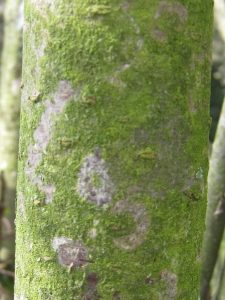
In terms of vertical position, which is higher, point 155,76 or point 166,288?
point 155,76

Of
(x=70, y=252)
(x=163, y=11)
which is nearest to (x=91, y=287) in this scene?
(x=70, y=252)

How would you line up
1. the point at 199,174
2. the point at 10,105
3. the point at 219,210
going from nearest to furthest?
the point at 199,174
the point at 219,210
the point at 10,105

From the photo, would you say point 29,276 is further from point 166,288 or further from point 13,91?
point 13,91

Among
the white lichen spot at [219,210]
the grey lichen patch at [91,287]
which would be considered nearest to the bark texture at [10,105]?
the white lichen spot at [219,210]

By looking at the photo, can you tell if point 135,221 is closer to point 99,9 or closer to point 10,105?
point 99,9

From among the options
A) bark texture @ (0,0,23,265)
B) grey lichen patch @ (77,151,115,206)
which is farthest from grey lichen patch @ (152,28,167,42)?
bark texture @ (0,0,23,265)

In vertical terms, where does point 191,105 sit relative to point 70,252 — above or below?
above

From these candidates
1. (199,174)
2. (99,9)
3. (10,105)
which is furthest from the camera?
(10,105)

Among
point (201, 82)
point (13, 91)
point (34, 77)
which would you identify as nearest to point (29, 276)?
point (34, 77)
